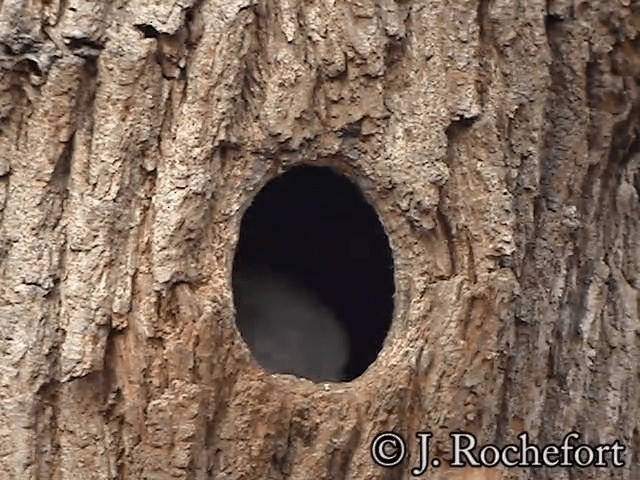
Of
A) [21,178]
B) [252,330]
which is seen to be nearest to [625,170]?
[252,330]

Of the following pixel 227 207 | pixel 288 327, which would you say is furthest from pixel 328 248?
pixel 227 207

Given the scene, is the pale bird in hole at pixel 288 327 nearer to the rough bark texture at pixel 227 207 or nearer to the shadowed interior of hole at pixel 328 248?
the shadowed interior of hole at pixel 328 248

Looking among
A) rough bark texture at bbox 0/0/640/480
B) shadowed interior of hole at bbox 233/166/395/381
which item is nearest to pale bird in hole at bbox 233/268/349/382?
shadowed interior of hole at bbox 233/166/395/381

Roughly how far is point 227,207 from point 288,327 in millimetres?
629

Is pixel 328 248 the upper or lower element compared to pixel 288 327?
upper

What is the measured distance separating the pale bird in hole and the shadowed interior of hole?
2cm

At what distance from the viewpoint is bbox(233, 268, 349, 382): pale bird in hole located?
106 inches

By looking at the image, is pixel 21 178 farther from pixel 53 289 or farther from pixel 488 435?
pixel 488 435

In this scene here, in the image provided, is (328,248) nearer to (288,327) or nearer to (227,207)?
(288,327)

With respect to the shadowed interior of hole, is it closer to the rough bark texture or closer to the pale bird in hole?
the pale bird in hole

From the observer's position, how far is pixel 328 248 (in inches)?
113

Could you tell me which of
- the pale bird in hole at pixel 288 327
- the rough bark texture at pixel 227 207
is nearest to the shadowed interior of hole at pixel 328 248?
the pale bird in hole at pixel 288 327

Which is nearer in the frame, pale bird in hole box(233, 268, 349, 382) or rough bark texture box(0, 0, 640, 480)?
rough bark texture box(0, 0, 640, 480)

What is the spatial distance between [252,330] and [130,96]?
76 cm
